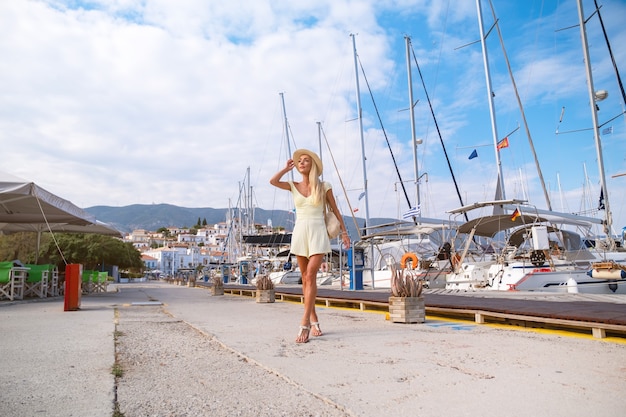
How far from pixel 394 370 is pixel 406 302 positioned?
9.64 feet

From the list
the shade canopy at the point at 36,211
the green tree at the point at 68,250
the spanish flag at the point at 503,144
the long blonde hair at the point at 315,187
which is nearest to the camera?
the long blonde hair at the point at 315,187

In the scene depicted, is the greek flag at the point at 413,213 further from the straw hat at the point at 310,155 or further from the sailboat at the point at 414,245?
the straw hat at the point at 310,155

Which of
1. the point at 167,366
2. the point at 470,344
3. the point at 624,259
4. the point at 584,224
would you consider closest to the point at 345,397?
the point at 167,366

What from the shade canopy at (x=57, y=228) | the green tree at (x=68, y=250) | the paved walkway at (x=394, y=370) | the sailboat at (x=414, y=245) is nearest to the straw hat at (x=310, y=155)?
the paved walkway at (x=394, y=370)

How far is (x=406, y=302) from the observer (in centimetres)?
563

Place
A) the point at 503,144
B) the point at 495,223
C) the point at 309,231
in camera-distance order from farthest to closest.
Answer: the point at 503,144
the point at 495,223
the point at 309,231

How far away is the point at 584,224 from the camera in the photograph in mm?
15562

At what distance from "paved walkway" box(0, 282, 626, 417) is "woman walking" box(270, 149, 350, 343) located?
48cm

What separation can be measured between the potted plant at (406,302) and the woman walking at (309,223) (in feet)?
4.79

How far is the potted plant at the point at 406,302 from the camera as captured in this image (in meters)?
5.62

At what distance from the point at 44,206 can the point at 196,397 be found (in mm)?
13299

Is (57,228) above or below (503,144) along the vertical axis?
below

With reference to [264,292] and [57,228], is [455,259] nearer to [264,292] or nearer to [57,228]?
[264,292]

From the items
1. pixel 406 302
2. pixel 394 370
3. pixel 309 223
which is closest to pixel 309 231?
pixel 309 223
